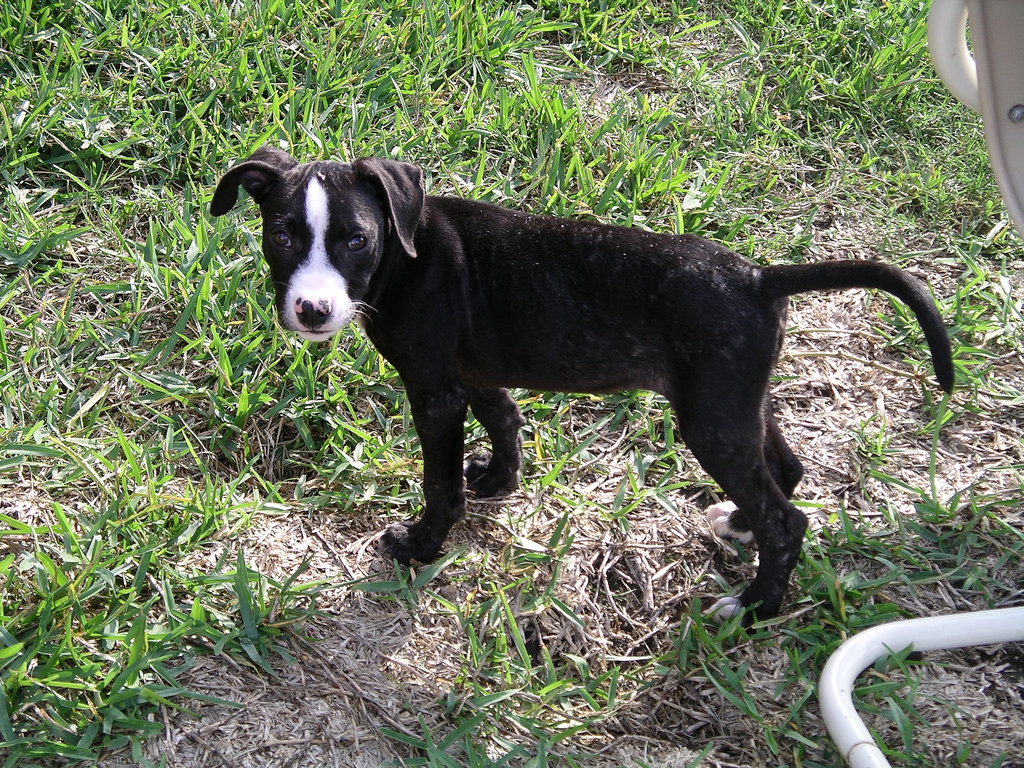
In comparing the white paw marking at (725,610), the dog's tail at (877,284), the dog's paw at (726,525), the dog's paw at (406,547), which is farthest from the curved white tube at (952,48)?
the dog's paw at (406,547)

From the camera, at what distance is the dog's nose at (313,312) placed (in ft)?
11.2

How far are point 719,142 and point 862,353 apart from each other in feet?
5.27

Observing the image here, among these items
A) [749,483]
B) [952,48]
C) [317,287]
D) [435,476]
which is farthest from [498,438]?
[952,48]

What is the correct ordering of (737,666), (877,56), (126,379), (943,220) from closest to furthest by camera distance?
(737,666) < (126,379) < (943,220) < (877,56)

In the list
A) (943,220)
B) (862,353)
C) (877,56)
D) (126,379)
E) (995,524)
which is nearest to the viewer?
(995,524)

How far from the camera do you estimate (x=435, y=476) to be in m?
3.99

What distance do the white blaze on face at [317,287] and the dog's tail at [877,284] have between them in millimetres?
1455

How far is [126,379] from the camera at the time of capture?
182 inches

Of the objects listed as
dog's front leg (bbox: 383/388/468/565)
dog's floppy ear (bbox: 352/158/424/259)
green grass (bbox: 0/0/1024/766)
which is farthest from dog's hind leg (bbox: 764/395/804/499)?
dog's floppy ear (bbox: 352/158/424/259)

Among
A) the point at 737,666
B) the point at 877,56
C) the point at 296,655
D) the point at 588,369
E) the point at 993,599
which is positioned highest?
the point at 877,56

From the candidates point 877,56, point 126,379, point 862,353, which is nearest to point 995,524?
point 862,353

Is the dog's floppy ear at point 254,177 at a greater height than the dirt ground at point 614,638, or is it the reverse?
the dog's floppy ear at point 254,177

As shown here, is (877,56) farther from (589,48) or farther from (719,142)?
(589,48)

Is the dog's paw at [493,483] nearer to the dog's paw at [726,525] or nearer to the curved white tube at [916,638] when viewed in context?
the dog's paw at [726,525]
